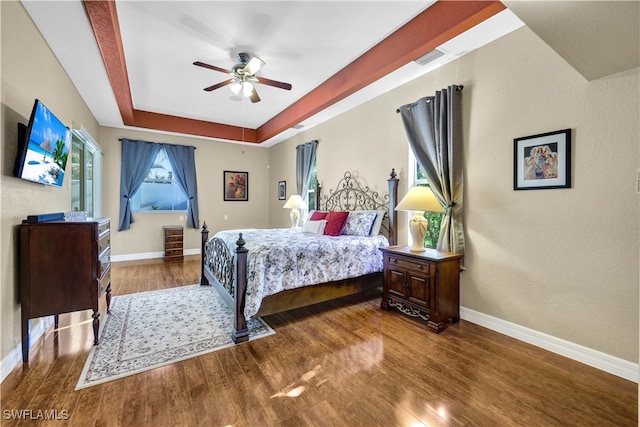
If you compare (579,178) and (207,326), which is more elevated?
(579,178)

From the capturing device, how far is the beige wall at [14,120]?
1.99 metres

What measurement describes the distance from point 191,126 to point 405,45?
490 centimetres

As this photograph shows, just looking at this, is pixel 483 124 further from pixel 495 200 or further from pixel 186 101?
pixel 186 101

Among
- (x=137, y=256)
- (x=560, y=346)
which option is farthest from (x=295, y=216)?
(x=560, y=346)

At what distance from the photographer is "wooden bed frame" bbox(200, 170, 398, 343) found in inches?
99.3

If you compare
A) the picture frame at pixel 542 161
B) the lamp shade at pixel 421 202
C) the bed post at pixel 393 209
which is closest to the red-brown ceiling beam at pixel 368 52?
the picture frame at pixel 542 161

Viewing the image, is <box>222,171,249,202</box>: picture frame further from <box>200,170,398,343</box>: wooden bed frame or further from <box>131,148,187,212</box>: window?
<box>200,170,398,343</box>: wooden bed frame

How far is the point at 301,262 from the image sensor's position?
2.91 meters

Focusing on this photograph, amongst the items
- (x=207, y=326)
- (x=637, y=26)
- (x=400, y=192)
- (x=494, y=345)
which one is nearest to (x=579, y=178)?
(x=637, y=26)

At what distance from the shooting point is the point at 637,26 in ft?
4.99

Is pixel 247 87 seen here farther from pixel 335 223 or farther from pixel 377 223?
pixel 377 223

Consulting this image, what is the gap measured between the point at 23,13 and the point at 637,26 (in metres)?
4.19

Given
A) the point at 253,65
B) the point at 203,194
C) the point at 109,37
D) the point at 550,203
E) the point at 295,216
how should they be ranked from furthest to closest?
the point at 203,194 → the point at 295,216 → the point at 253,65 → the point at 109,37 → the point at 550,203

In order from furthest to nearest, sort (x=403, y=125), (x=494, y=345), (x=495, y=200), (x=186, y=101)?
1. (x=186, y=101)
2. (x=403, y=125)
3. (x=495, y=200)
4. (x=494, y=345)
